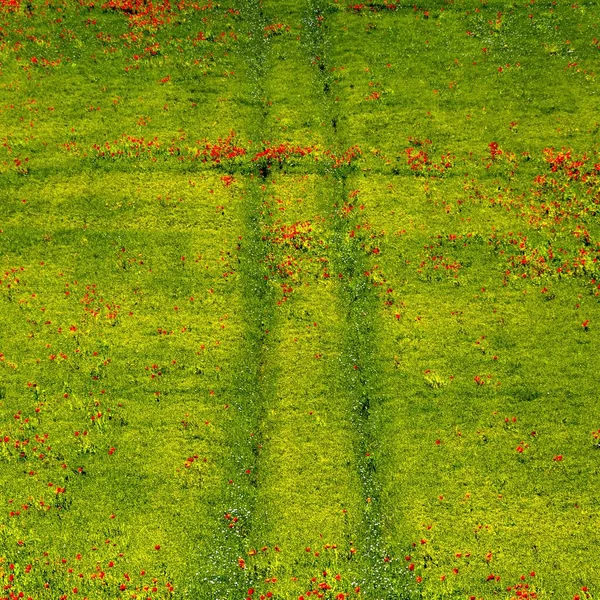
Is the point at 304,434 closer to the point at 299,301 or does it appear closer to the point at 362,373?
the point at 362,373

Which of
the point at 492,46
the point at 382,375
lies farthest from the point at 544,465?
the point at 492,46

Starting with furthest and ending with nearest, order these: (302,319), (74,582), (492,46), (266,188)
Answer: (492,46) < (266,188) < (302,319) < (74,582)

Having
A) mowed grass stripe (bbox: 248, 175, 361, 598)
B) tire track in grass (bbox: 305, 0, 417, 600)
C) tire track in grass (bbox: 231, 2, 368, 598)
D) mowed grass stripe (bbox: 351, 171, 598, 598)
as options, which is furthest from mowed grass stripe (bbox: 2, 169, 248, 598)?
mowed grass stripe (bbox: 351, 171, 598, 598)

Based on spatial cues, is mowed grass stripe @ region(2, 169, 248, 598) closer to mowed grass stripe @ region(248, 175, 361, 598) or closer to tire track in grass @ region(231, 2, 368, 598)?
tire track in grass @ region(231, 2, 368, 598)

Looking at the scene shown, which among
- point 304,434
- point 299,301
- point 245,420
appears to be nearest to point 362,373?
point 304,434

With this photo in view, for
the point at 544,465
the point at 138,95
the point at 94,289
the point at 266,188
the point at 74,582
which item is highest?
the point at 138,95

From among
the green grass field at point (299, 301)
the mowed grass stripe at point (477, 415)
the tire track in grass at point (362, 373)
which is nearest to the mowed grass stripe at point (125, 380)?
the green grass field at point (299, 301)

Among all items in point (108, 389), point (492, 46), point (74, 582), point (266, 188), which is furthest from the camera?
point (492, 46)

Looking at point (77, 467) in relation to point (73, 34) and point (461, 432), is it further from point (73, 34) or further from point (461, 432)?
point (73, 34)
